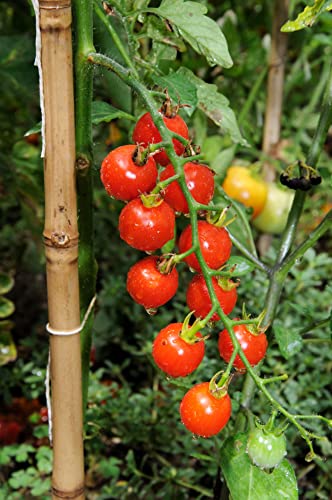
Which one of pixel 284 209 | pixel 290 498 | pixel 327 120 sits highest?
pixel 327 120

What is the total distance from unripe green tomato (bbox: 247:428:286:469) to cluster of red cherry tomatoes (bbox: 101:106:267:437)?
0.04 m

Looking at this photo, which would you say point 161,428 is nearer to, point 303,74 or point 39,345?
point 39,345

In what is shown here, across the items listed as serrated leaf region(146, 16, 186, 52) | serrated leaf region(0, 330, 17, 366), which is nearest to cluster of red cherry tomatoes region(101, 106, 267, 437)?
serrated leaf region(146, 16, 186, 52)

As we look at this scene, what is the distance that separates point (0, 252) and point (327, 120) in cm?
121

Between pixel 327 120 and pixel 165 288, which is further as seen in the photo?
pixel 327 120

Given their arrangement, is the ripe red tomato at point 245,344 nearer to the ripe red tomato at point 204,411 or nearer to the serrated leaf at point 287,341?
the ripe red tomato at point 204,411

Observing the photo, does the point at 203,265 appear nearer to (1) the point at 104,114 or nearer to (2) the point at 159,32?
(1) the point at 104,114

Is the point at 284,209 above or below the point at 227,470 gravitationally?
below

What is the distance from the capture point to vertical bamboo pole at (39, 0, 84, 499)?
0.68 m

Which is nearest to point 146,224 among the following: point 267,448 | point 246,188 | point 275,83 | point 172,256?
point 172,256

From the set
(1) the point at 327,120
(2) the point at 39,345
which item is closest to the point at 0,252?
(2) the point at 39,345

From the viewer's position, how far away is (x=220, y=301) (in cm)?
69

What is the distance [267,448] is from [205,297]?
0.52ft

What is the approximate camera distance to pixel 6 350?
48.9 inches
